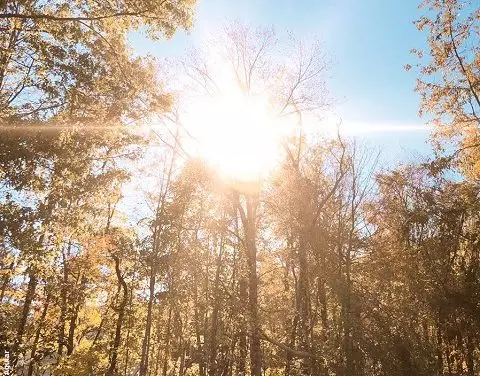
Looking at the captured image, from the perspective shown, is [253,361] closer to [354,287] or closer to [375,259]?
[354,287]

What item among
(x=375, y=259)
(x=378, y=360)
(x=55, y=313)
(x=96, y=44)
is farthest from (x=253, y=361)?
(x=96, y=44)

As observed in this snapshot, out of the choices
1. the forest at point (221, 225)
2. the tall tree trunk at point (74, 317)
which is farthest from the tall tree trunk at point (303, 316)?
the tall tree trunk at point (74, 317)

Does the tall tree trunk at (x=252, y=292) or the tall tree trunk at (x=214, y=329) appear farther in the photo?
the tall tree trunk at (x=214, y=329)

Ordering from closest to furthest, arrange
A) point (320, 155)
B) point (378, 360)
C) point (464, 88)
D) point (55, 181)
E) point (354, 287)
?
point (55, 181) → point (464, 88) → point (378, 360) → point (354, 287) → point (320, 155)

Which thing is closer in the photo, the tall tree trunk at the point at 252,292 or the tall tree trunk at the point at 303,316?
the tall tree trunk at the point at 252,292

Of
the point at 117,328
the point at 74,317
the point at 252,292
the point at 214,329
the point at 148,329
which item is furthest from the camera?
the point at 117,328

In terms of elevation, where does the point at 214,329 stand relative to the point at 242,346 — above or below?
above

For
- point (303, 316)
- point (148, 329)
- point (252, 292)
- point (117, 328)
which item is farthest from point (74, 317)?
point (303, 316)

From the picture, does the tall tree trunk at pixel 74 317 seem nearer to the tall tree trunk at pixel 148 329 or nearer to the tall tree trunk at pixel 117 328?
the tall tree trunk at pixel 117 328

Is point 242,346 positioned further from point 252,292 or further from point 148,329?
point 252,292

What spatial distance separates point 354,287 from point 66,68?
13.7m

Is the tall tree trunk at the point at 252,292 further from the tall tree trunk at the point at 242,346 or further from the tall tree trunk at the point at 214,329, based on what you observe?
the tall tree trunk at the point at 214,329

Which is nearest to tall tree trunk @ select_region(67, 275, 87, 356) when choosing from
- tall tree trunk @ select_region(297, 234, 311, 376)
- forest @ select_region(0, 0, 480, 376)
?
forest @ select_region(0, 0, 480, 376)

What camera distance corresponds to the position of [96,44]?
1003 cm
